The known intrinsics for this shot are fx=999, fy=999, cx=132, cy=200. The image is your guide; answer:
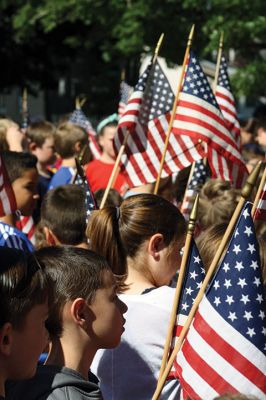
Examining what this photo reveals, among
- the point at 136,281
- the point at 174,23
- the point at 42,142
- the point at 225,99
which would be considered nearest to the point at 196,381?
the point at 136,281

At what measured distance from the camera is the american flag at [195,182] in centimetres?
793

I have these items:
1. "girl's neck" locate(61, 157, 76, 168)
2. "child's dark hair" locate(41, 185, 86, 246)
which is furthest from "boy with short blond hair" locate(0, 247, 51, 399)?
"girl's neck" locate(61, 157, 76, 168)

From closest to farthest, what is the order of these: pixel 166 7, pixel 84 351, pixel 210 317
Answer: pixel 84 351 < pixel 210 317 < pixel 166 7

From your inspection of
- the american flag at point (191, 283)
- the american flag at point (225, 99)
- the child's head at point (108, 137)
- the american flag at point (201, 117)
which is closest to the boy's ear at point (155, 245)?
the american flag at point (191, 283)

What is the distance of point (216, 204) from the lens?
678 cm

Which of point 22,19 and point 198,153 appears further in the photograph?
point 22,19

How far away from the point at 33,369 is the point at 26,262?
0.35 m

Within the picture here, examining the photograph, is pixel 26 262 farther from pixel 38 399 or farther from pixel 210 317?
pixel 210 317

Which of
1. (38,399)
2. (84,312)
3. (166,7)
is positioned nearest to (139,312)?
(84,312)

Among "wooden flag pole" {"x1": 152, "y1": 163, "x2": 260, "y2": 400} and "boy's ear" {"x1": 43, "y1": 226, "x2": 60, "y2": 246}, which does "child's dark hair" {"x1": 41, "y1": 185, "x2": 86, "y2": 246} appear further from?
"wooden flag pole" {"x1": 152, "y1": 163, "x2": 260, "y2": 400}

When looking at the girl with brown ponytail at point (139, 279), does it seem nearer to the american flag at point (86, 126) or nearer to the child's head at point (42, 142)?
the child's head at point (42, 142)

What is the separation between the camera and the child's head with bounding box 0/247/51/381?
10.3ft

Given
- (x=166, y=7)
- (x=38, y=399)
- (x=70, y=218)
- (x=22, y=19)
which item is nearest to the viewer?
(x=38, y=399)

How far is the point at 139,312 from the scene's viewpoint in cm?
449
